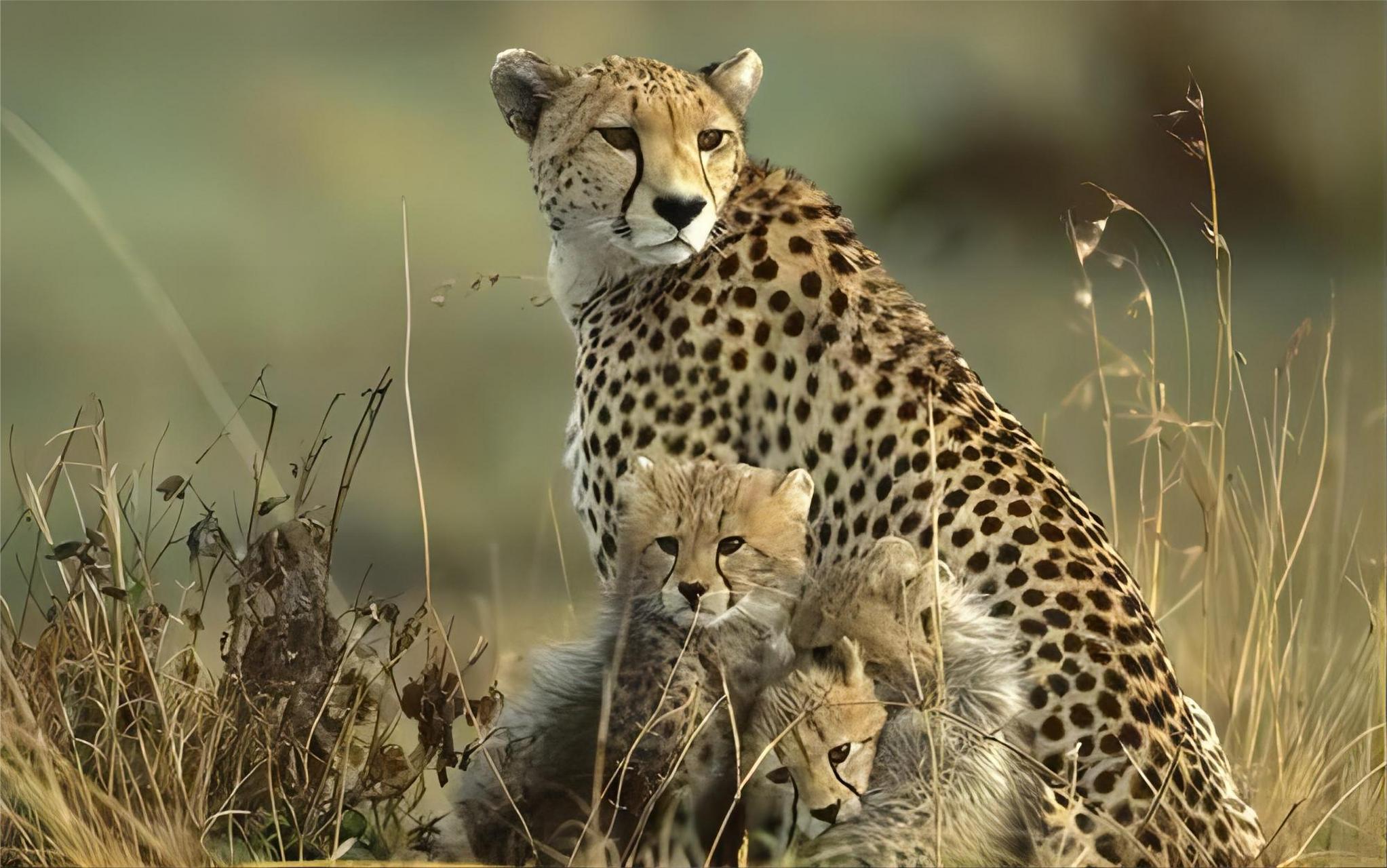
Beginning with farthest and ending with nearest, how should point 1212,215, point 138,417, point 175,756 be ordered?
point 138,417, point 1212,215, point 175,756

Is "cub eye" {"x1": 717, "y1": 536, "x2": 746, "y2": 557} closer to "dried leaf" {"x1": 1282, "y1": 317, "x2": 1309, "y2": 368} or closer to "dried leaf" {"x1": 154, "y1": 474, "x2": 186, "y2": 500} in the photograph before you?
"dried leaf" {"x1": 154, "y1": 474, "x2": 186, "y2": 500}

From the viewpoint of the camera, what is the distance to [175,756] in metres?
3.02

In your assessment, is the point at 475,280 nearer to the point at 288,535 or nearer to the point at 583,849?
the point at 288,535

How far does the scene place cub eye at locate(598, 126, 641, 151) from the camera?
10.7ft

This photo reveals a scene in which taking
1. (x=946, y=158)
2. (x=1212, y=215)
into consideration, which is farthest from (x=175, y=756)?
(x=946, y=158)

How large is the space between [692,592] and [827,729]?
32cm

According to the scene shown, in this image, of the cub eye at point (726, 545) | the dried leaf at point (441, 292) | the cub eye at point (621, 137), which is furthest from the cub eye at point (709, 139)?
the cub eye at point (726, 545)

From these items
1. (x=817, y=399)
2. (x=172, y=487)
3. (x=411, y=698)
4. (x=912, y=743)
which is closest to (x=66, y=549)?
(x=172, y=487)

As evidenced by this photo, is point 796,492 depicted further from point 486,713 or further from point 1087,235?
point 1087,235

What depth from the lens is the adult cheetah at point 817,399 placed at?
2865 mm

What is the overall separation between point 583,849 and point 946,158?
2.63m

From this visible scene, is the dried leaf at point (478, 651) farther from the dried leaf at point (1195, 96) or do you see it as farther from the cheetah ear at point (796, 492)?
the dried leaf at point (1195, 96)

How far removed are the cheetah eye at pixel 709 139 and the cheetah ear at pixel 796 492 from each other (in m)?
0.69

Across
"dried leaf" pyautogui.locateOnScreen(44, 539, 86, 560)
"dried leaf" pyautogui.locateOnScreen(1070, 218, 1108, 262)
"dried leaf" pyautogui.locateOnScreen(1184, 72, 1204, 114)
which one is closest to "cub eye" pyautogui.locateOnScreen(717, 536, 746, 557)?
"dried leaf" pyautogui.locateOnScreen(1070, 218, 1108, 262)
